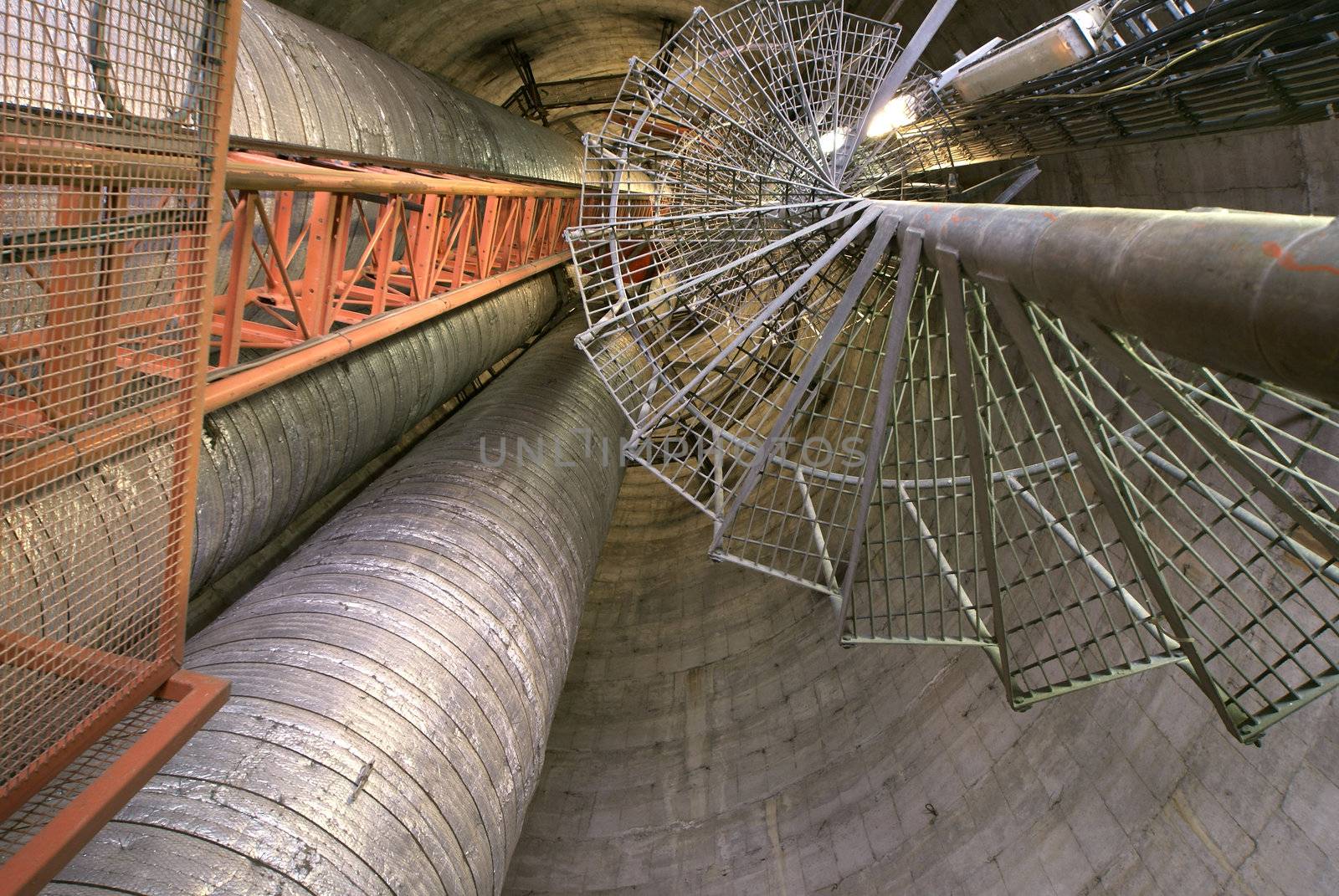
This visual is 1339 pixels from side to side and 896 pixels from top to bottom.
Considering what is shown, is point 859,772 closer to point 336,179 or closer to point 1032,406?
point 1032,406

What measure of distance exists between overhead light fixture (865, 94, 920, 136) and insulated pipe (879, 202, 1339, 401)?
4275mm

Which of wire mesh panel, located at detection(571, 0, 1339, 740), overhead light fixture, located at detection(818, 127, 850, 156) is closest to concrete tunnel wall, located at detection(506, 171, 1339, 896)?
wire mesh panel, located at detection(571, 0, 1339, 740)

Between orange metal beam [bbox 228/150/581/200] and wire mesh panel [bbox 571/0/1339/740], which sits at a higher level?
orange metal beam [bbox 228/150/581/200]

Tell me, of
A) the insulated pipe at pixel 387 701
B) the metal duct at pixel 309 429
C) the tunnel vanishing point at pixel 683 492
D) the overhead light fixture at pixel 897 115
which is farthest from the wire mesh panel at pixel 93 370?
the overhead light fixture at pixel 897 115

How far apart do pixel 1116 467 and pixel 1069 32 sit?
212 cm

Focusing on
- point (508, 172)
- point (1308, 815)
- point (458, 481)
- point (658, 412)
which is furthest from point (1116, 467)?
point (508, 172)

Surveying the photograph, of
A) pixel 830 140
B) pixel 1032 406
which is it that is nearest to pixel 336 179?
pixel 830 140

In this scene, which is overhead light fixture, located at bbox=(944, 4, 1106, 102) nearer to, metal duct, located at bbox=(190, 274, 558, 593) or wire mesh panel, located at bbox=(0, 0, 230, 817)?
wire mesh panel, located at bbox=(0, 0, 230, 817)

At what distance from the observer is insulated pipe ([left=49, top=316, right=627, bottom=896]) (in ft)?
9.00

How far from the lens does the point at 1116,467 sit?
11.9 feet

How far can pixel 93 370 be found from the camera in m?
2.74

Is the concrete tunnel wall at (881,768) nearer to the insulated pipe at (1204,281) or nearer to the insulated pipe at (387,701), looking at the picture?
the insulated pipe at (387,701)

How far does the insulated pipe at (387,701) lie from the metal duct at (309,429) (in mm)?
333

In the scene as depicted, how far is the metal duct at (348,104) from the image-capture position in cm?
524
